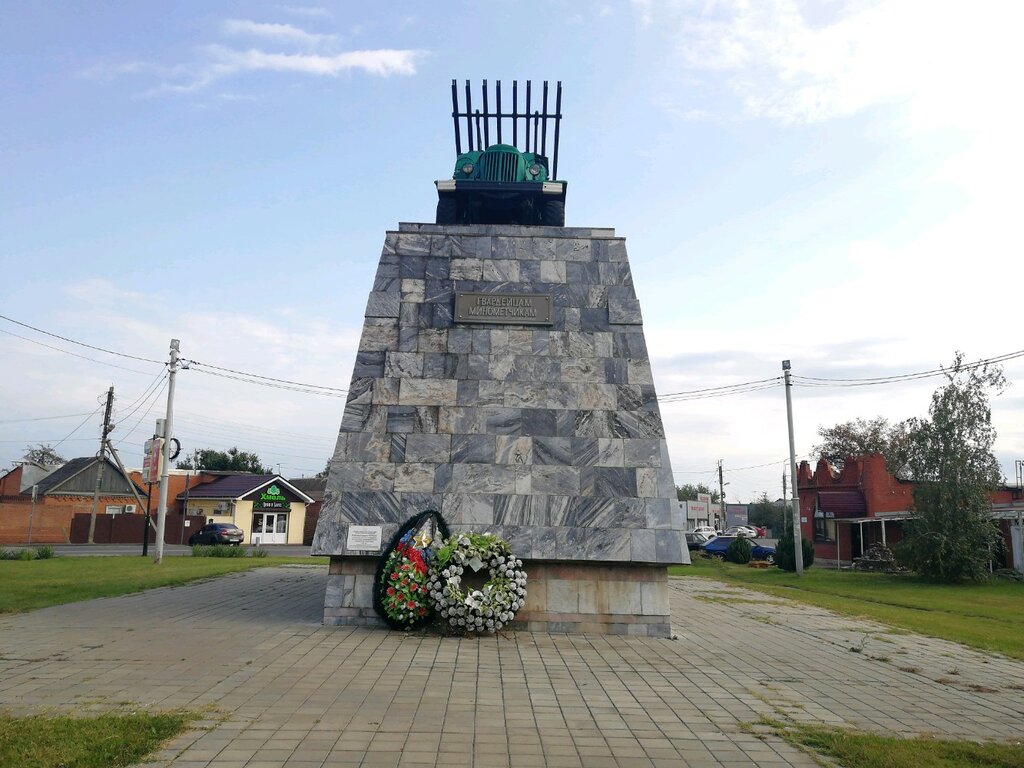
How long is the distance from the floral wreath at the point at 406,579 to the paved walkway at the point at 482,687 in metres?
0.33

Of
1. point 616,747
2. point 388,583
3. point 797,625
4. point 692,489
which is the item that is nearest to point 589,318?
point 388,583

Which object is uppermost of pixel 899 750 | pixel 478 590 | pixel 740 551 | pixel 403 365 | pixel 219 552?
pixel 403 365

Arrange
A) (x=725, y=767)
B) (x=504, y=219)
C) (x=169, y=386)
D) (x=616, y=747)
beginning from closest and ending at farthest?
(x=725, y=767), (x=616, y=747), (x=504, y=219), (x=169, y=386)

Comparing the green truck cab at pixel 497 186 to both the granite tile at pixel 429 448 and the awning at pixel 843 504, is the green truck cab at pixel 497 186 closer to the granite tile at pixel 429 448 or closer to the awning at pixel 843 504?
the granite tile at pixel 429 448

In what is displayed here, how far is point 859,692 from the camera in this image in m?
6.97

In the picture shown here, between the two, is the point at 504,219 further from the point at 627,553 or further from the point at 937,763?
the point at 937,763

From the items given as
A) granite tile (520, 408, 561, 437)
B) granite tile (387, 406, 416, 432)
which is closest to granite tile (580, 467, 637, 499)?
granite tile (520, 408, 561, 437)

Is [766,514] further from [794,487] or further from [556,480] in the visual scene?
[556,480]

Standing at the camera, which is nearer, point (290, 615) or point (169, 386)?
point (290, 615)

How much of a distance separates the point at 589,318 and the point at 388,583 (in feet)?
15.1

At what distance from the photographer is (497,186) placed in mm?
13070

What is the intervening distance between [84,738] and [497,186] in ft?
33.8

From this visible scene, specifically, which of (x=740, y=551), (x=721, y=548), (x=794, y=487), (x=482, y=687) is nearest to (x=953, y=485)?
(x=794, y=487)

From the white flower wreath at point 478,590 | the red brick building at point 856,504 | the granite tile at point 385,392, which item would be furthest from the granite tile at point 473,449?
the red brick building at point 856,504
